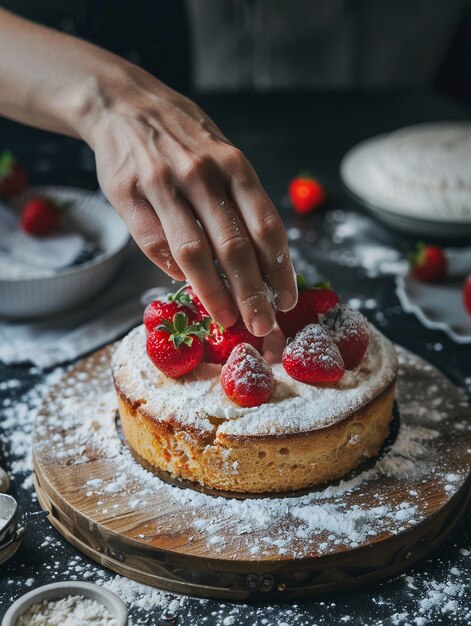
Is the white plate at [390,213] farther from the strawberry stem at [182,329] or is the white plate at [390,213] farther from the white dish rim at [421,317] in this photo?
the strawberry stem at [182,329]

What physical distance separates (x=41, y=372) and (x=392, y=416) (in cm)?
97

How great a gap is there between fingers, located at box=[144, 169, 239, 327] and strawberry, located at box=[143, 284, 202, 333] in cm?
22

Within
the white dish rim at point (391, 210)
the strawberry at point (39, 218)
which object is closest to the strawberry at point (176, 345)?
the strawberry at point (39, 218)

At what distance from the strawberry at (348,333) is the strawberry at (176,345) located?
29cm

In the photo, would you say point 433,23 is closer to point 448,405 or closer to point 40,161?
point 40,161

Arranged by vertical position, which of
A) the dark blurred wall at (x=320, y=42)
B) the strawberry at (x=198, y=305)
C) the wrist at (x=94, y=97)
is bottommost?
the dark blurred wall at (x=320, y=42)

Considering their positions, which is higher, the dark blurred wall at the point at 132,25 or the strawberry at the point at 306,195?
the dark blurred wall at the point at 132,25

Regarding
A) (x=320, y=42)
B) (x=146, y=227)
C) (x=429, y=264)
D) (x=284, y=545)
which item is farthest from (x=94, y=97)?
(x=320, y=42)

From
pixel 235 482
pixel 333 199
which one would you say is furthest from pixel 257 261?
pixel 333 199

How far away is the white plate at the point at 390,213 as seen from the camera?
111 inches

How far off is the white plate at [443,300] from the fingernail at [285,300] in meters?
0.88

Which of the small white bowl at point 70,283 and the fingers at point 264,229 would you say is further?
the small white bowl at point 70,283

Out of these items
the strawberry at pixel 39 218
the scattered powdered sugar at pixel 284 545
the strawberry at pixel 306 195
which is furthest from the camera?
the strawberry at pixel 306 195

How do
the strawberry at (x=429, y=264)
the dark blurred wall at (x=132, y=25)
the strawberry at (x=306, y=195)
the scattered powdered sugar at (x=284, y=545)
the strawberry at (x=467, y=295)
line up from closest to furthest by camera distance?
the scattered powdered sugar at (x=284, y=545), the strawberry at (x=467, y=295), the strawberry at (x=429, y=264), the strawberry at (x=306, y=195), the dark blurred wall at (x=132, y=25)
